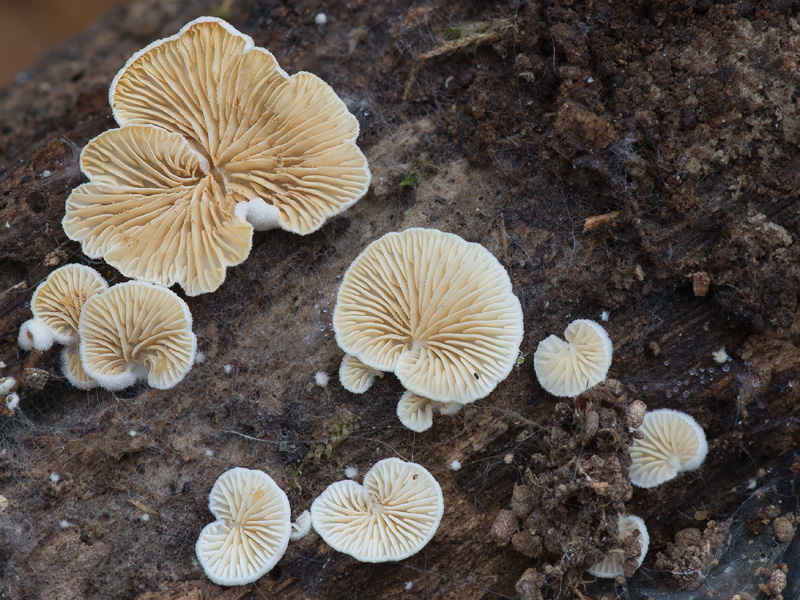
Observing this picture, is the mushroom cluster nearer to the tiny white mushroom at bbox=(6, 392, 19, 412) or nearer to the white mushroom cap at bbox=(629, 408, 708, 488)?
the white mushroom cap at bbox=(629, 408, 708, 488)

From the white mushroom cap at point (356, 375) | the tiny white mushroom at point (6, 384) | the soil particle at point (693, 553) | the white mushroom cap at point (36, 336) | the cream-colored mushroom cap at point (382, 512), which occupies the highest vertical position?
the white mushroom cap at point (36, 336)

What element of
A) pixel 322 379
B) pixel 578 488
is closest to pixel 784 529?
pixel 578 488

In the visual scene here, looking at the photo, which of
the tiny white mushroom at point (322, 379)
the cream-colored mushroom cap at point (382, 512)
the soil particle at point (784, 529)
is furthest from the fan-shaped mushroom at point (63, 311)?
→ the soil particle at point (784, 529)

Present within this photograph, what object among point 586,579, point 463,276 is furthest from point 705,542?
point 463,276

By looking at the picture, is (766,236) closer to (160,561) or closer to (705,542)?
(705,542)

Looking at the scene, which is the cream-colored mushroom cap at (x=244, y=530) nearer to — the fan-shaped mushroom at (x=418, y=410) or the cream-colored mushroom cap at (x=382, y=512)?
the cream-colored mushroom cap at (x=382, y=512)

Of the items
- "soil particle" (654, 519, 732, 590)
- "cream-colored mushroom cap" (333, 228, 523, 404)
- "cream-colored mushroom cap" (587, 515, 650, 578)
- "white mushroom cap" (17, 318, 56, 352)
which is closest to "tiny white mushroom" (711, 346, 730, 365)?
"soil particle" (654, 519, 732, 590)

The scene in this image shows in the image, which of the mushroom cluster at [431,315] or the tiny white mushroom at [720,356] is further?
the tiny white mushroom at [720,356]

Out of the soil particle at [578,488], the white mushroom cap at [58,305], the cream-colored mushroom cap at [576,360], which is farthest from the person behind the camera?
the white mushroom cap at [58,305]
